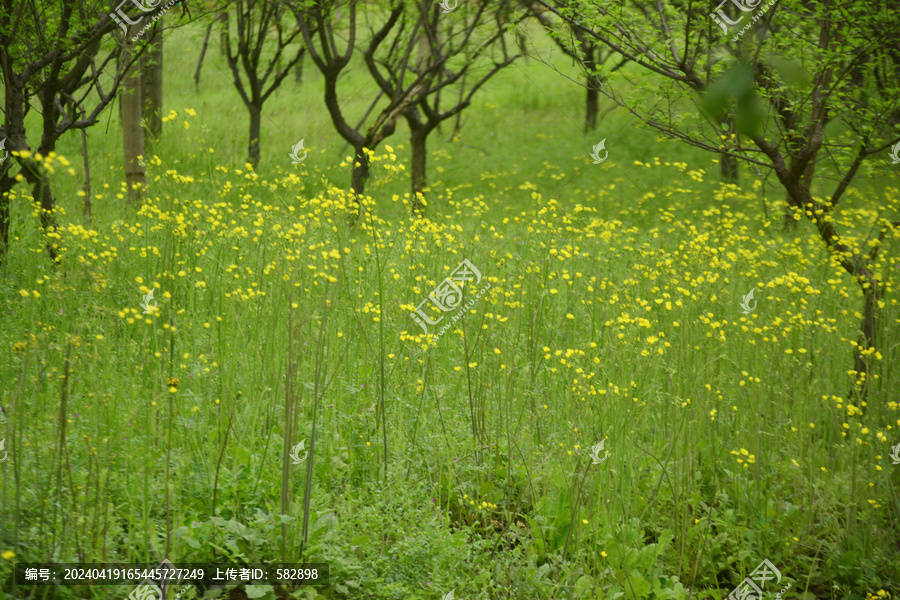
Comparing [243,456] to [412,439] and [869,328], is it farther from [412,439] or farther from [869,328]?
[869,328]

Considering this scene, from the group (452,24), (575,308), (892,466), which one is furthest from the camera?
(452,24)

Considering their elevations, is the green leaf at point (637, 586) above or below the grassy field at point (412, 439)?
below

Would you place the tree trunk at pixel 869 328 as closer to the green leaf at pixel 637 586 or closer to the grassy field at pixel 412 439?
the grassy field at pixel 412 439

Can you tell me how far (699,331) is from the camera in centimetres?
493

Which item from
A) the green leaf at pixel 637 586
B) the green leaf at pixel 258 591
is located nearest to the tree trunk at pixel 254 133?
the green leaf at pixel 258 591

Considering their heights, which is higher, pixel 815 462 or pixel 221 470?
pixel 221 470

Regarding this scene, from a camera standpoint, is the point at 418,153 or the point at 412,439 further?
the point at 418,153

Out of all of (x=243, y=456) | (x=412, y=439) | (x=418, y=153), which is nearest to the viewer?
(x=243, y=456)

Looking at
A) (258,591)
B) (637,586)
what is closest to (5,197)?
(258,591)

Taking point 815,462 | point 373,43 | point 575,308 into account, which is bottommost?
point 815,462

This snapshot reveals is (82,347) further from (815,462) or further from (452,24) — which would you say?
(452,24)

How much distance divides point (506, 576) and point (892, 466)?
8.17 feet

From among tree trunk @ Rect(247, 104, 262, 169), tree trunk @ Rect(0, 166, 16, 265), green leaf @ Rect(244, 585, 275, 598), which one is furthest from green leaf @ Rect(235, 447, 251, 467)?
tree trunk @ Rect(247, 104, 262, 169)

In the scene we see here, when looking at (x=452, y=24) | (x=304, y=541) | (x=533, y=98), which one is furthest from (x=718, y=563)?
(x=533, y=98)
